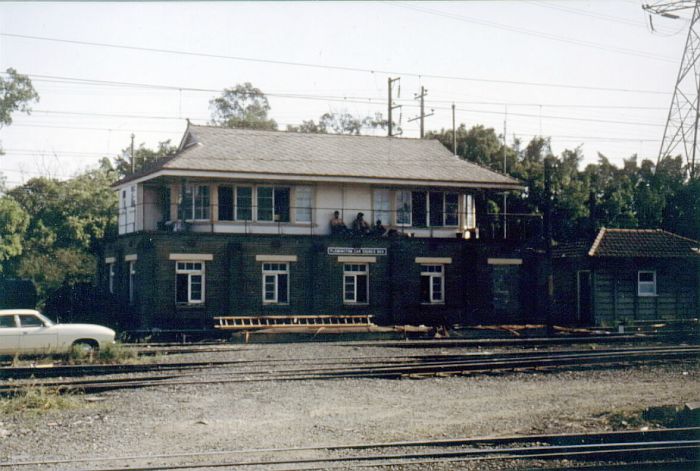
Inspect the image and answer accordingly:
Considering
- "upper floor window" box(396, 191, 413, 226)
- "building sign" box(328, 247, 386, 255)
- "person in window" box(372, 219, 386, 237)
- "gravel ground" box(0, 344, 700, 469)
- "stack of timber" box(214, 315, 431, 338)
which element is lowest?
"gravel ground" box(0, 344, 700, 469)

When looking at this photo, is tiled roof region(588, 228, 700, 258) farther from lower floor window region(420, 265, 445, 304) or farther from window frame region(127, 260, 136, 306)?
window frame region(127, 260, 136, 306)

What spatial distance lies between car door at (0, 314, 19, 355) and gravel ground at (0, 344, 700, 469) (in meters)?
4.67

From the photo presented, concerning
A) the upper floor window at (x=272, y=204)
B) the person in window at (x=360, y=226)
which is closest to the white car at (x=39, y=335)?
the upper floor window at (x=272, y=204)

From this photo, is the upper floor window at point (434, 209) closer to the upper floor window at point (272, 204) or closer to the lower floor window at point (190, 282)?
the upper floor window at point (272, 204)

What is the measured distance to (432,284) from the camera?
31.2m

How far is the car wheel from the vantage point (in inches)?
720

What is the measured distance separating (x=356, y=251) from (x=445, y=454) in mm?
20046

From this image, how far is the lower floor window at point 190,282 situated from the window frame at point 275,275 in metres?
2.24

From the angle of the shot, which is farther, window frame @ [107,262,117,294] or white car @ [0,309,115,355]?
window frame @ [107,262,117,294]

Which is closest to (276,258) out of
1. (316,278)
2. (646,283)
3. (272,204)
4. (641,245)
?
(316,278)

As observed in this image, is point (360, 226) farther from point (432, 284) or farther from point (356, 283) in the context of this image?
point (432, 284)

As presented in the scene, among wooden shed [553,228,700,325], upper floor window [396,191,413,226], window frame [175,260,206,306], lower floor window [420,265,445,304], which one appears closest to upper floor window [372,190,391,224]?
upper floor window [396,191,413,226]

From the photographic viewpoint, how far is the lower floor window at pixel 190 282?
1093 inches

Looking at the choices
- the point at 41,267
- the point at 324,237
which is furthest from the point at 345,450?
the point at 41,267
